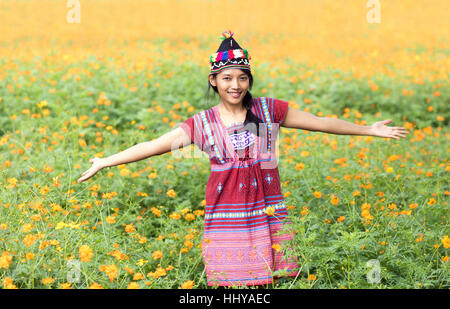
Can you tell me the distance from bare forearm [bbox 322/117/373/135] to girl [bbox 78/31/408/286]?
312 mm

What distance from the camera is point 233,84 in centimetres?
293

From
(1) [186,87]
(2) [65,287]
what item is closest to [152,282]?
(2) [65,287]

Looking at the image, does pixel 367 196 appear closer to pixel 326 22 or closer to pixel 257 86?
pixel 257 86

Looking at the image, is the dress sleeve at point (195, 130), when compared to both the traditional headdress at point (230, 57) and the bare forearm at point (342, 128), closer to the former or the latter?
the traditional headdress at point (230, 57)

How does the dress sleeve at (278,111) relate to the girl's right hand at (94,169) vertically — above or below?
above

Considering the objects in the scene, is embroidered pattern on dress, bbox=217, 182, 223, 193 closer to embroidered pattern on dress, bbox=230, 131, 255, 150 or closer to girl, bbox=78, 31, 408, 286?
girl, bbox=78, 31, 408, 286

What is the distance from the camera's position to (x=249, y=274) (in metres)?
2.97

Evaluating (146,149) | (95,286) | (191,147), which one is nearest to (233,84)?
(146,149)

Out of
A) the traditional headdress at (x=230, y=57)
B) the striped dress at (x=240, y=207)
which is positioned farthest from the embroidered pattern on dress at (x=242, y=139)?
the traditional headdress at (x=230, y=57)

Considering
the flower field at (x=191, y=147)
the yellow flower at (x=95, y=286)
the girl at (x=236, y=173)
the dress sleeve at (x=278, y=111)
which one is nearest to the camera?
the yellow flower at (x=95, y=286)

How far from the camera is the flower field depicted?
9.33 ft

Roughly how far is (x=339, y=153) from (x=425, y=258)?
7.00 ft

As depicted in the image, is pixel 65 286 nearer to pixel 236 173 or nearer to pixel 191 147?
pixel 236 173

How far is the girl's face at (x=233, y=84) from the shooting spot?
9.65ft
